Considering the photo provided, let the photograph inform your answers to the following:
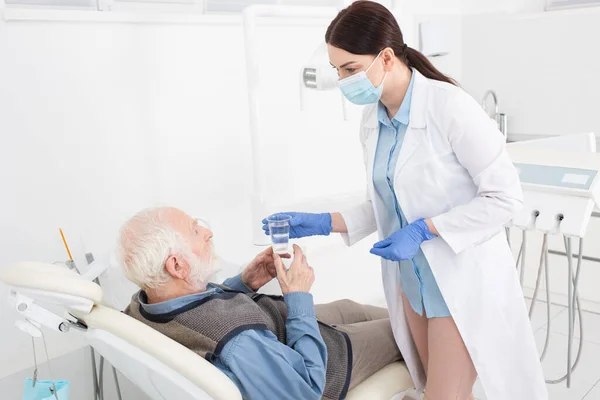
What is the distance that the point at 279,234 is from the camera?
1.65m

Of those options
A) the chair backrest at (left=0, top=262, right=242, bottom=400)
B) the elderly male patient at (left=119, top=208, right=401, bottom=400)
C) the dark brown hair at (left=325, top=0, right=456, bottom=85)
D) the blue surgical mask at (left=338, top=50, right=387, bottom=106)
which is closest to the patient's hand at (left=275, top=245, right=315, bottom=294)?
the elderly male patient at (left=119, top=208, right=401, bottom=400)

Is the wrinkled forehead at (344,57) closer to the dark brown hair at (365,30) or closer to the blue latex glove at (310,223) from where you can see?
the dark brown hair at (365,30)

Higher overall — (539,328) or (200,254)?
(200,254)

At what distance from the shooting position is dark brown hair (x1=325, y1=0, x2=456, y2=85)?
1.46 meters

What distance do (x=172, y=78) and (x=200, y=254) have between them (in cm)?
110

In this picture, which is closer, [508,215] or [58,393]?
[508,215]

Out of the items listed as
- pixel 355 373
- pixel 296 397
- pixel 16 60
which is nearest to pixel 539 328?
pixel 355 373

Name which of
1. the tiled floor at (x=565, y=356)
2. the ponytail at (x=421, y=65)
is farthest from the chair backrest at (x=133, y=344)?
the tiled floor at (x=565, y=356)

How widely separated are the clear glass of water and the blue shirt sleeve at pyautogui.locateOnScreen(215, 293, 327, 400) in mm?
257

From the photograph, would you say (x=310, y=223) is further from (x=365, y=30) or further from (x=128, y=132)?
(x=128, y=132)

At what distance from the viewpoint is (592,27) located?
323 cm

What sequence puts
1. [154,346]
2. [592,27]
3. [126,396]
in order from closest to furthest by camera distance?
[154,346]
[126,396]
[592,27]

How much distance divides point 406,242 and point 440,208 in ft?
0.48

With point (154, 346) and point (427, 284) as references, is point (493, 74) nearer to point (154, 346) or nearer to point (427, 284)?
point (427, 284)
